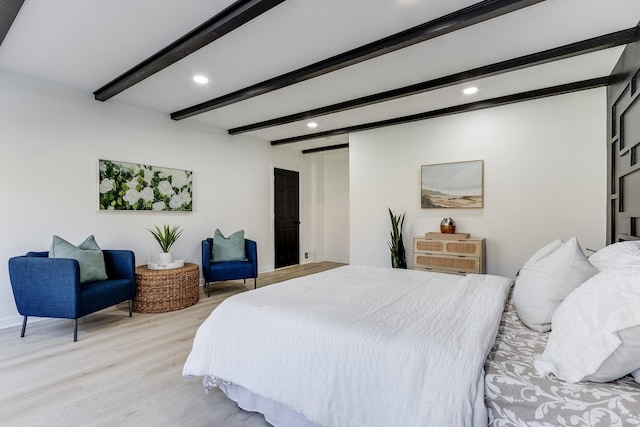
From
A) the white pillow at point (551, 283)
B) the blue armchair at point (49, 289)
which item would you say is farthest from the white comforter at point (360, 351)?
the blue armchair at point (49, 289)

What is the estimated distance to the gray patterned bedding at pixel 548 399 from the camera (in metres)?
0.88

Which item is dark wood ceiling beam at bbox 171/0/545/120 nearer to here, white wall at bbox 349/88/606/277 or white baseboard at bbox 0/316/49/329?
white wall at bbox 349/88/606/277

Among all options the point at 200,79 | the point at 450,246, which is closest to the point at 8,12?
the point at 200,79

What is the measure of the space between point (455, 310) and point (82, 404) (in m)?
2.20

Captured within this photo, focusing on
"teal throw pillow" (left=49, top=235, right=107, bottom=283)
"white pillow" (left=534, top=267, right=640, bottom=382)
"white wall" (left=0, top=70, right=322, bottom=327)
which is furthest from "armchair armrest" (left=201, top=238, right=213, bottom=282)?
"white pillow" (left=534, top=267, right=640, bottom=382)

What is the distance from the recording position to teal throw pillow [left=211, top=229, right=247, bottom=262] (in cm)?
443

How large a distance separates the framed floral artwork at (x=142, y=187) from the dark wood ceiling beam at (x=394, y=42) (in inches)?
53.8

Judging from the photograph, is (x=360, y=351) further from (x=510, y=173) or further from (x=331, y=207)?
(x=331, y=207)

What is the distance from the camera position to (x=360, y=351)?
128 cm

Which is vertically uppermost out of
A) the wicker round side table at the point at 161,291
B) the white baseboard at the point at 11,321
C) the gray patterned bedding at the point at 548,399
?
the gray patterned bedding at the point at 548,399

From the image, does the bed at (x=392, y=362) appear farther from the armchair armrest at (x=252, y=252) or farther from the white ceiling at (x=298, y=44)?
the armchair armrest at (x=252, y=252)

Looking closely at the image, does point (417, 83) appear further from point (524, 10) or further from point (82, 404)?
point (82, 404)

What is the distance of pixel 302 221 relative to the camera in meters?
6.70

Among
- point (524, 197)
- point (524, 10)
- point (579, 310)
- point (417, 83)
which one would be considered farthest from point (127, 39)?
point (524, 197)
